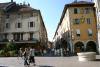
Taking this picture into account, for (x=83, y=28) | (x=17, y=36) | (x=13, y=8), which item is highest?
(x=13, y=8)

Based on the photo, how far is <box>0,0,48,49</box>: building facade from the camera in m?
57.7

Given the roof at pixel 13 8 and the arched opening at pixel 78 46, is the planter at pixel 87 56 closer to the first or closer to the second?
the arched opening at pixel 78 46

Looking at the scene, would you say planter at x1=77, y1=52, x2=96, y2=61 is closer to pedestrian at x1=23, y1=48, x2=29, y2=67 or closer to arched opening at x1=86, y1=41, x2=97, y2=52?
pedestrian at x1=23, y1=48, x2=29, y2=67

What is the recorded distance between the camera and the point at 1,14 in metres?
60.8

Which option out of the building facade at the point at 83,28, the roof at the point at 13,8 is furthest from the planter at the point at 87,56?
the roof at the point at 13,8

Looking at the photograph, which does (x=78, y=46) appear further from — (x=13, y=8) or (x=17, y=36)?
(x=13, y=8)

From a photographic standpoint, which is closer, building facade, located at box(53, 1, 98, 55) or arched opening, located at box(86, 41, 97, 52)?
building facade, located at box(53, 1, 98, 55)

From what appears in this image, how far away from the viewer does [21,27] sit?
195 ft

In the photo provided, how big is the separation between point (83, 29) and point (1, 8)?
20.8 metres

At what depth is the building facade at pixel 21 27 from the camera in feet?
189

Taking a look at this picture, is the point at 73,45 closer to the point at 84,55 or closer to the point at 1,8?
the point at 1,8

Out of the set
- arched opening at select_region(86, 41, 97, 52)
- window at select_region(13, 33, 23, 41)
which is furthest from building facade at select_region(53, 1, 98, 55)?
window at select_region(13, 33, 23, 41)

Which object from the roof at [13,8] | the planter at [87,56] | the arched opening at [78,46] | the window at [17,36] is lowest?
the planter at [87,56]

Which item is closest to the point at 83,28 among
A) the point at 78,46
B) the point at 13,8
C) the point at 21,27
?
the point at 78,46
